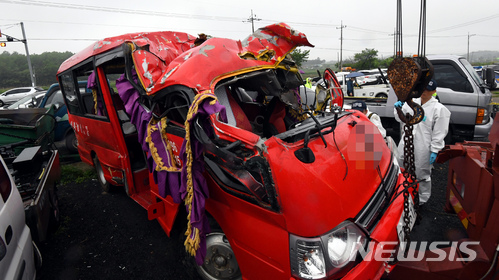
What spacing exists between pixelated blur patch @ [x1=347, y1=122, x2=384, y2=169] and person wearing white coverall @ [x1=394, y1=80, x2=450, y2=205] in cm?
179

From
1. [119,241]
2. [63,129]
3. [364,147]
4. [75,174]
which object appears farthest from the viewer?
[63,129]

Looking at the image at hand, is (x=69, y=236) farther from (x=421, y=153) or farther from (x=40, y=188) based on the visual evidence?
(x=421, y=153)

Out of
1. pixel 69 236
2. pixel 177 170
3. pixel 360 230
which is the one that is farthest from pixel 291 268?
pixel 69 236

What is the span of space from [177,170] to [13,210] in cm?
145

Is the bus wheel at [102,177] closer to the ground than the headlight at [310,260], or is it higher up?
closer to the ground

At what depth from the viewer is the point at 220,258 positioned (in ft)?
7.83

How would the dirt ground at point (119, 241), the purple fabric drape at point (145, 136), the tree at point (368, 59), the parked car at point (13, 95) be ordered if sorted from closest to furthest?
the purple fabric drape at point (145, 136) < the dirt ground at point (119, 241) < the parked car at point (13, 95) < the tree at point (368, 59)

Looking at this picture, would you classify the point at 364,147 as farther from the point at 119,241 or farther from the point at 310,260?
the point at 119,241

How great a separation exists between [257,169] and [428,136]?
3289mm

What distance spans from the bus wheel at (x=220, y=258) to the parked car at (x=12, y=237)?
4.80ft

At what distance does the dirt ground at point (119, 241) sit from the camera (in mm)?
2984

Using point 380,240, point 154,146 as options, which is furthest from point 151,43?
point 380,240

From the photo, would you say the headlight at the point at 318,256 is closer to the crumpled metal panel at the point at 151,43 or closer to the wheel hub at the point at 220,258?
the wheel hub at the point at 220,258

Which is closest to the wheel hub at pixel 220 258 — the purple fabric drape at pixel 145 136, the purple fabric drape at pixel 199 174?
the purple fabric drape at pixel 199 174
